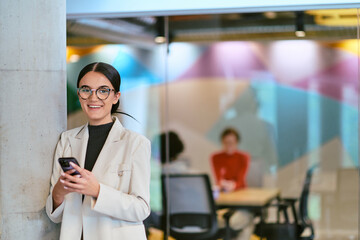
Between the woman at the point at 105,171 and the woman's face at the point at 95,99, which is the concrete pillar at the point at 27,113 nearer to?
the woman at the point at 105,171

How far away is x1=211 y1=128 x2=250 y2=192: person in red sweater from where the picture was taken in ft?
31.0

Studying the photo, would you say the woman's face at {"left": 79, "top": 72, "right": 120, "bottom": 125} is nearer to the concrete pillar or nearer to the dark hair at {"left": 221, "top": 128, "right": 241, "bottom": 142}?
the concrete pillar

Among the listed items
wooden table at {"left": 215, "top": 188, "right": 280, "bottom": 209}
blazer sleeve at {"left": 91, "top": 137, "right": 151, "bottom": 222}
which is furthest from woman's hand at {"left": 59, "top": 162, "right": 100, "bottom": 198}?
wooden table at {"left": 215, "top": 188, "right": 280, "bottom": 209}

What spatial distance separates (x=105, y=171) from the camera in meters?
3.36

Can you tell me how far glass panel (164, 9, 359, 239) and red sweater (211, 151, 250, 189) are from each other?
16 millimetres

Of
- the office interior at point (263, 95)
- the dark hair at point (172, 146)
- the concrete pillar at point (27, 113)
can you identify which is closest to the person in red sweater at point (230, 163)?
the office interior at point (263, 95)

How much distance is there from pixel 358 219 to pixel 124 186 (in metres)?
5.13

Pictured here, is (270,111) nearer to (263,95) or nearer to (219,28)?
(263,95)

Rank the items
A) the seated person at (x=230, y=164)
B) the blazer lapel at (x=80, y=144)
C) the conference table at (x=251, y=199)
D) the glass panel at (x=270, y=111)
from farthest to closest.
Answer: the seated person at (x=230, y=164) → the conference table at (x=251, y=199) → the glass panel at (x=270, y=111) → the blazer lapel at (x=80, y=144)

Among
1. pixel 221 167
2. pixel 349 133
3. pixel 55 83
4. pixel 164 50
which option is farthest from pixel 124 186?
pixel 221 167

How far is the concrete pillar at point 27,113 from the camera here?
369 cm

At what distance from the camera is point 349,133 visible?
8578 millimetres

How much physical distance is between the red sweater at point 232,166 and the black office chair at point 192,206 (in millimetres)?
2057

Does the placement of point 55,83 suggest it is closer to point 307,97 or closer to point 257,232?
point 257,232
